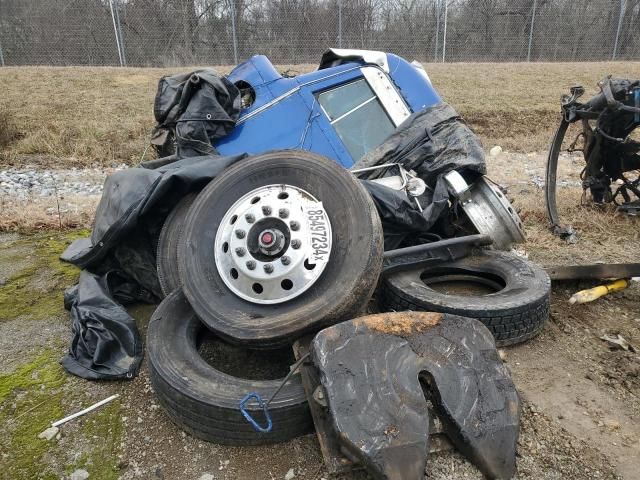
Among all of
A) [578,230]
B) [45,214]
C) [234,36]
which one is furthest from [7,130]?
[578,230]

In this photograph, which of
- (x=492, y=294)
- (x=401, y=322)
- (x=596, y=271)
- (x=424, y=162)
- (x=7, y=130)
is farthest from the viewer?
(x=7, y=130)

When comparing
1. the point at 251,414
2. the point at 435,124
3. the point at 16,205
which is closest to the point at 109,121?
the point at 16,205

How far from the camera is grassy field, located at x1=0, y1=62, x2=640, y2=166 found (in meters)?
9.18

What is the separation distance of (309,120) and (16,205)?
3603mm

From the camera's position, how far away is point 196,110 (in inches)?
170

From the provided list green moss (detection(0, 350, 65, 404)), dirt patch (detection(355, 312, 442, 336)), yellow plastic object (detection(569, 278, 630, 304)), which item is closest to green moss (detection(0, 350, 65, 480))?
green moss (detection(0, 350, 65, 404))

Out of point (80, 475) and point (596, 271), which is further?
point (596, 271)

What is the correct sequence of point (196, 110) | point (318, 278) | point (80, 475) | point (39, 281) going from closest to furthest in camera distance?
point (80, 475)
point (318, 278)
point (39, 281)
point (196, 110)

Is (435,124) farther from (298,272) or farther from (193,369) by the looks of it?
(193,369)

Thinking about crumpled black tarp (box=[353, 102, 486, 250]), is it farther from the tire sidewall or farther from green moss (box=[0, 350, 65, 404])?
green moss (box=[0, 350, 65, 404])

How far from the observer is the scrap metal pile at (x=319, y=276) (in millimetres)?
2068

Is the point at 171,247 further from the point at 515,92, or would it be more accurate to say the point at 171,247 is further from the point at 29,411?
the point at 515,92

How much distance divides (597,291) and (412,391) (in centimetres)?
204

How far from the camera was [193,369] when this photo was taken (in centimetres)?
245
